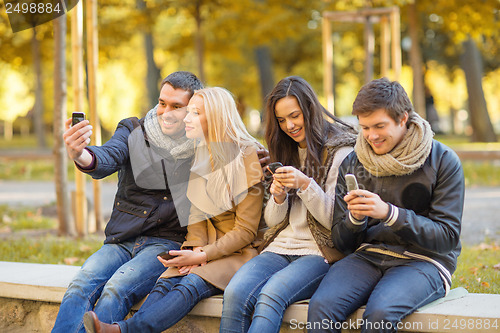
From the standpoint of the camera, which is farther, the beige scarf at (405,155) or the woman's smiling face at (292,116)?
the woman's smiling face at (292,116)

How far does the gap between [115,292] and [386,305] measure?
1435 mm

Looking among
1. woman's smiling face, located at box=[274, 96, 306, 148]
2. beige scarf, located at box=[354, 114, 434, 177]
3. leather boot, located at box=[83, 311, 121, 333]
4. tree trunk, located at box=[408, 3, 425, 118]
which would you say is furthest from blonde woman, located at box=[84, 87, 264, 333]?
tree trunk, located at box=[408, 3, 425, 118]

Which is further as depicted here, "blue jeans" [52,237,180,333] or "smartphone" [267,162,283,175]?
"smartphone" [267,162,283,175]

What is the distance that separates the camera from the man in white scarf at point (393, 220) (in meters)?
2.79

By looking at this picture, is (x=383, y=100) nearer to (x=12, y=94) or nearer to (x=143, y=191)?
(x=143, y=191)

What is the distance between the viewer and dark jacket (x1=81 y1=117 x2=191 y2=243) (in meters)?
3.61

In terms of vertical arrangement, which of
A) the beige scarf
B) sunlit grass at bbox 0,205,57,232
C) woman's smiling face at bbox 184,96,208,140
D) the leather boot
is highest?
woman's smiling face at bbox 184,96,208,140

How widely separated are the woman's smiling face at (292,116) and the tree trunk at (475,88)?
48.5ft

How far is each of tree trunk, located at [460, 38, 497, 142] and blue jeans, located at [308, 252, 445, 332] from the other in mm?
15158

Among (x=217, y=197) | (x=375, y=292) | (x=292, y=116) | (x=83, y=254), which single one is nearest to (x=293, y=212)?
(x=217, y=197)

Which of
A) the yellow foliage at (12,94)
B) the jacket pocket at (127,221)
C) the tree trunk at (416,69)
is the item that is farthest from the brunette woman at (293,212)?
the yellow foliage at (12,94)

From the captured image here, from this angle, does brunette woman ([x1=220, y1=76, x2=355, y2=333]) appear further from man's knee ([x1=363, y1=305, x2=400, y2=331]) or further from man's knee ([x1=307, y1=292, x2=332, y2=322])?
man's knee ([x1=363, y1=305, x2=400, y2=331])

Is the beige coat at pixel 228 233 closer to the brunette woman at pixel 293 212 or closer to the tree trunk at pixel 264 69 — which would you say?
the brunette woman at pixel 293 212

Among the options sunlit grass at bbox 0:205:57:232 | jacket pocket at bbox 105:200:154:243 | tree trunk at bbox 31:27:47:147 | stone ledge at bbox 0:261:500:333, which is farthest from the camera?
tree trunk at bbox 31:27:47:147
